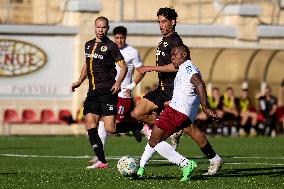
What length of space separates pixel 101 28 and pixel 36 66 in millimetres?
17129

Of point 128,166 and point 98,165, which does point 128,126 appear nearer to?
point 98,165

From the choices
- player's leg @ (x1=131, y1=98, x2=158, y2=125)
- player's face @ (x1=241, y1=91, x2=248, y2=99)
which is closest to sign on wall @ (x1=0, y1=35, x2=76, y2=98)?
player's face @ (x1=241, y1=91, x2=248, y2=99)

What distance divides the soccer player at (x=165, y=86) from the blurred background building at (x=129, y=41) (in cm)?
1623

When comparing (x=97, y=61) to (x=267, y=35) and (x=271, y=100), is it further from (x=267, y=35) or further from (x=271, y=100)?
(x=267, y=35)

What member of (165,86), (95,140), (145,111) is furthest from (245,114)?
(165,86)

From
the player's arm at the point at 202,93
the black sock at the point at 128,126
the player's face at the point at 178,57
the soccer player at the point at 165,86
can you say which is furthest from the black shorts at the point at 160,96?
the player's arm at the point at 202,93

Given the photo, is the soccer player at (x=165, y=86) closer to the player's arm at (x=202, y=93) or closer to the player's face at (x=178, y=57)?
the player's face at (x=178, y=57)

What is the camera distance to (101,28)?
16.2 m

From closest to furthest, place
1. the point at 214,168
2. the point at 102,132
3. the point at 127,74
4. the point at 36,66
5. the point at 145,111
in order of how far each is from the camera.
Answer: the point at 214,168 < the point at 145,111 < the point at 102,132 < the point at 127,74 < the point at 36,66

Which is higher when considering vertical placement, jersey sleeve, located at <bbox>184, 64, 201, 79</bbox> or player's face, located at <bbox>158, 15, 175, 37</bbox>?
player's face, located at <bbox>158, 15, 175, 37</bbox>

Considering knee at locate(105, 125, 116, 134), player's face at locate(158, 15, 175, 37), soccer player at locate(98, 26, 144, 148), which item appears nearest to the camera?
player's face at locate(158, 15, 175, 37)

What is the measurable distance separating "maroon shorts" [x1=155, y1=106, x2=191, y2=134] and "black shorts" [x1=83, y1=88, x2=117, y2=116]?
2.92m

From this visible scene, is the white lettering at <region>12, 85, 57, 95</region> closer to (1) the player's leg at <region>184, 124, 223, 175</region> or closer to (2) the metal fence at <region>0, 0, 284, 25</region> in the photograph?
(2) the metal fence at <region>0, 0, 284, 25</region>

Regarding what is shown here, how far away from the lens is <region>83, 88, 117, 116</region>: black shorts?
16438 millimetres
